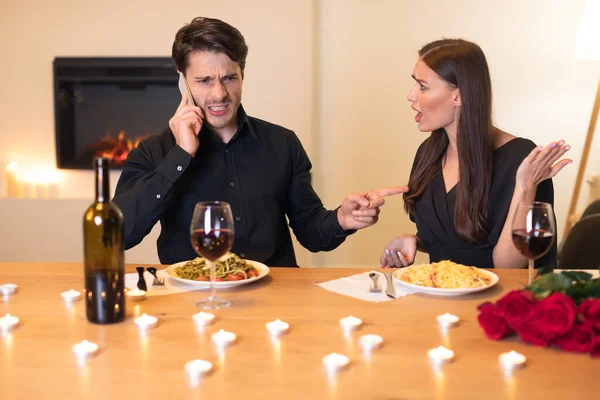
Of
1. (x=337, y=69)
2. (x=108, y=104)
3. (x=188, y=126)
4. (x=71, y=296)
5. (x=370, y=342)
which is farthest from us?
(x=337, y=69)

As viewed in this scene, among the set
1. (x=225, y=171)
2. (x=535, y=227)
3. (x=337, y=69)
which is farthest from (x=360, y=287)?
(x=337, y=69)

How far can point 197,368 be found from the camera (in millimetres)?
1028

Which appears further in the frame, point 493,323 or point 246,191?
point 246,191

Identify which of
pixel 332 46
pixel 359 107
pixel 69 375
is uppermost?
pixel 332 46

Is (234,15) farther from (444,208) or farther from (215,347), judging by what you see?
(215,347)

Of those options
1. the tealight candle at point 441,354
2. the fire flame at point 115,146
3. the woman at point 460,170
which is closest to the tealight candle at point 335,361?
the tealight candle at point 441,354

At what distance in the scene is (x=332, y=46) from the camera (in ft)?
16.1

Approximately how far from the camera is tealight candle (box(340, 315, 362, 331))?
125 centimetres

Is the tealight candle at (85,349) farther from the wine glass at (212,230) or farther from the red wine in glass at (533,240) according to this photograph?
the red wine in glass at (533,240)

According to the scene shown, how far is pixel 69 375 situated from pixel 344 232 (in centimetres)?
126

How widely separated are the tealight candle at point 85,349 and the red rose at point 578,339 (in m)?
0.78

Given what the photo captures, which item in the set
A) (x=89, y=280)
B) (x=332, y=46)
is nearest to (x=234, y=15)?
(x=332, y=46)

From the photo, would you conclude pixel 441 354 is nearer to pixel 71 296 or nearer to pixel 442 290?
pixel 442 290

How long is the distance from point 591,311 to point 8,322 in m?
1.02
